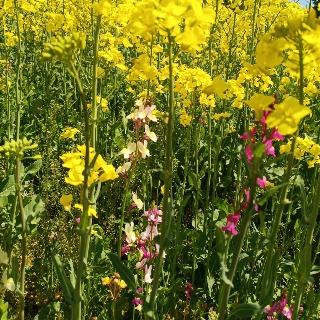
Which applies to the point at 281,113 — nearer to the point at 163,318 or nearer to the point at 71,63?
the point at 71,63

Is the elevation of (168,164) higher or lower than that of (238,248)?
higher

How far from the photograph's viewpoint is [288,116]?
1.19 m

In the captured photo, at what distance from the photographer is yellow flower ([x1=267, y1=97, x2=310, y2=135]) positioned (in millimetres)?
1177

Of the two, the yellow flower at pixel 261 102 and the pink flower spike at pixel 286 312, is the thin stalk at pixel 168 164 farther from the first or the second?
the pink flower spike at pixel 286 312

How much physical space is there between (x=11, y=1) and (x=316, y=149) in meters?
2.64

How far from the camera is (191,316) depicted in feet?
9.09

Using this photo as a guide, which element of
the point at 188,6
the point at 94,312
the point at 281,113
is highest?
the point at 188,6

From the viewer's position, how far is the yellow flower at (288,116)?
118 centimetres

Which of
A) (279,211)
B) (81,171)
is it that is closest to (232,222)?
(279,211)

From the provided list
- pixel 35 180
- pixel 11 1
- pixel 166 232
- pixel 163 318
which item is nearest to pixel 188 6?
pixel 166 232

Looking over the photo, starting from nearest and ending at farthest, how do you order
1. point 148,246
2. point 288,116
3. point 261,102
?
1. point 288,116
2. point 261,102
3. point 148,246

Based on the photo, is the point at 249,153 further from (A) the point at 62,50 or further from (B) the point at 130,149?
(B) the point at 130,149

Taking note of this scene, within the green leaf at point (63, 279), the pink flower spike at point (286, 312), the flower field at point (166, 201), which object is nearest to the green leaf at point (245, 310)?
the flower field at point (166, 201)

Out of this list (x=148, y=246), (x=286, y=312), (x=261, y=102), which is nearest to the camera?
(x=261, y=102)
